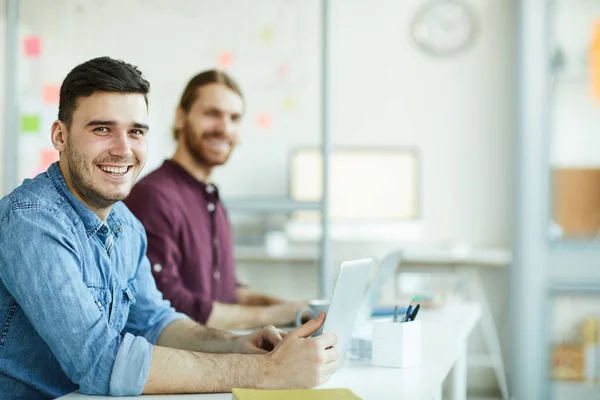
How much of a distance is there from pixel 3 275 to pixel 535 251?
3.86m

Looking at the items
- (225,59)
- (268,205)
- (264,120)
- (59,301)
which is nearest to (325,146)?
(268,205)

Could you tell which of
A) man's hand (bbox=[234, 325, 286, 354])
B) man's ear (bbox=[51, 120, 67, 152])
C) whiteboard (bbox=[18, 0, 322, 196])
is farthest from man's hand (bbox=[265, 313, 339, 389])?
whiteboard (bbox=[18, 0, 322, 196])

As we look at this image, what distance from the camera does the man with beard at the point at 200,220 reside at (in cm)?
234

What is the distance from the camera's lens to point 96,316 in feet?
4.67

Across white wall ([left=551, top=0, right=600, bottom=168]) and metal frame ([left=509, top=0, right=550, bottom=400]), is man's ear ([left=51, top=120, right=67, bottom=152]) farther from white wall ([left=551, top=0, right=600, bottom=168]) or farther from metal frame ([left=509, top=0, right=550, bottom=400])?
white wall ([left=551, top=0, right=600, bottom=168])

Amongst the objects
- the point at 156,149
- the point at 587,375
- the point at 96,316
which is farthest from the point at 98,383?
the point at 587,375

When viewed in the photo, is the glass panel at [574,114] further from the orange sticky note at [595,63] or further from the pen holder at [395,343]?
the pen holder at [395,343]

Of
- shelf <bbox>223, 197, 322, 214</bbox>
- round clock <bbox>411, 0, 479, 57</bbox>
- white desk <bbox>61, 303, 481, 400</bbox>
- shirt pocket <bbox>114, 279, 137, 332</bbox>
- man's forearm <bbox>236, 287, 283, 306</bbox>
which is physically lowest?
man's forearm <bbox>236, 287, 283, 306</bbox>

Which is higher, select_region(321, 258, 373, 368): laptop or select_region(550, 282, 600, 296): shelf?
select_region(321, 258, 373, 368): laptop

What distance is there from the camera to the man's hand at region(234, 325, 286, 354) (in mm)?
1689

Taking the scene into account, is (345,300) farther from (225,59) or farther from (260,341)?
(225,59)

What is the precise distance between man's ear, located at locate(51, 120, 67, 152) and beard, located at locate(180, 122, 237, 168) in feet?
3.74

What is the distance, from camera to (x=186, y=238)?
8.30 ft

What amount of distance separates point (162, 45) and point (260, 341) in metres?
2.20
